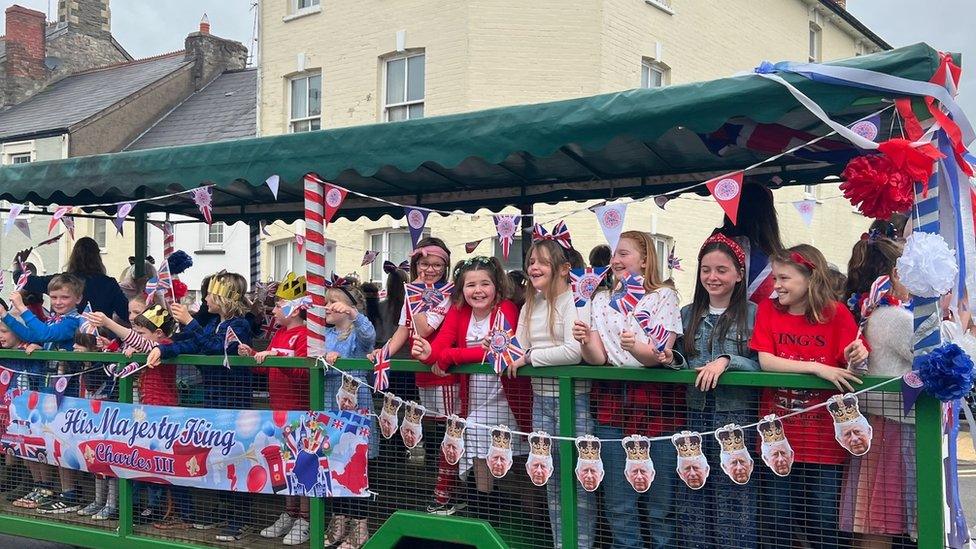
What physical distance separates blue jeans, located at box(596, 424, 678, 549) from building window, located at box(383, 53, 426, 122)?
13.0 metres

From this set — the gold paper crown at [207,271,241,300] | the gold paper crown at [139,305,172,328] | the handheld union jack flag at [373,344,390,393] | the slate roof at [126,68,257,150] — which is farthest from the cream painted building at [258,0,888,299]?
the handheld union jack flag at [373,344,390,393]

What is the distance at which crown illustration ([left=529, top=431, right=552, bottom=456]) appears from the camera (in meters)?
3.79

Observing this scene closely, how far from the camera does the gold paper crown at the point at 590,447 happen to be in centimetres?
366

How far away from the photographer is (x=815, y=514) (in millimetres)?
3416

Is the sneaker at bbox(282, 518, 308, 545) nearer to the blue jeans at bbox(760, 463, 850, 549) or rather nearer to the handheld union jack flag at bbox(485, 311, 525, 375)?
the handheld union jack flag at bbox(485, 311, 525, 375)

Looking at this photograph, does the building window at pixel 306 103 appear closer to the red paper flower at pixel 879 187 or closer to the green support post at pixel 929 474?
the red paper flower at pixel 879 187

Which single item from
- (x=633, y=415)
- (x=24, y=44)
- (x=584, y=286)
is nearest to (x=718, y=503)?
(x=633, y=415)

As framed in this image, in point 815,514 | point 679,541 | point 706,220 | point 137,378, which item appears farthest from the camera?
point 706,220

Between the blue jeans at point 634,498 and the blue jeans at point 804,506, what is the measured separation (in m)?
0.40

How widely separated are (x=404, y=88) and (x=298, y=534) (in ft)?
42.2

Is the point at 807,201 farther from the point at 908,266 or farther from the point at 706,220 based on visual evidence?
the point at 706,220

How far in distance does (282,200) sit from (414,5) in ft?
29.5

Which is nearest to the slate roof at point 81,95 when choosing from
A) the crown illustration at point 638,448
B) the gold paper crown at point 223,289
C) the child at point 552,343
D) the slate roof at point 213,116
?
the slate roof at point 213,116

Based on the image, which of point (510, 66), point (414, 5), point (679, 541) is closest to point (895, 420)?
point (679, 541)
